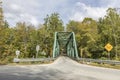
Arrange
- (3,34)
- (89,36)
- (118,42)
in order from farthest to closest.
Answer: (89,36) → (118,42) → (3,34)

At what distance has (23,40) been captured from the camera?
96125mm

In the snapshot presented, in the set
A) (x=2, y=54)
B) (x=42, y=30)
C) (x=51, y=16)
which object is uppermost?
(x=51, y=16)

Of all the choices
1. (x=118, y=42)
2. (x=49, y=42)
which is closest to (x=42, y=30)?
(x=49, y=42)

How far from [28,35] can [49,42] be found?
30.9ft

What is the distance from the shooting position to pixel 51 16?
398ft

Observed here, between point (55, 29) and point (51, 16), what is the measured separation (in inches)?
225

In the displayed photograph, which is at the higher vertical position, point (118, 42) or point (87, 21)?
point (87, 21)

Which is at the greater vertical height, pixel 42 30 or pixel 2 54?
pixel 42 30

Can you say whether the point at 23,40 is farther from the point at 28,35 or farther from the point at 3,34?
the point at 3,34

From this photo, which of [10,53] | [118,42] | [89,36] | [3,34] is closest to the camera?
[3,34]

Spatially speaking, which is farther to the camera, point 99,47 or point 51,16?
point 51,16

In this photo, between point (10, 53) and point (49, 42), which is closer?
point (10, 53)

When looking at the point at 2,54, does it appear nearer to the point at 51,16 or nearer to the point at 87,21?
the point at 87,21

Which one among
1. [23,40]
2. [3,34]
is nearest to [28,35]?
[23,40]
